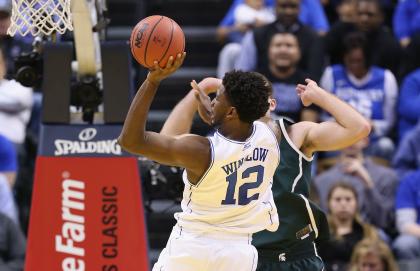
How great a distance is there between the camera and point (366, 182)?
9070 millimetres

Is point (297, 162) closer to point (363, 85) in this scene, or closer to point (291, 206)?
point (291, 206)

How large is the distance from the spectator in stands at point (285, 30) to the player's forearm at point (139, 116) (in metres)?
4.76

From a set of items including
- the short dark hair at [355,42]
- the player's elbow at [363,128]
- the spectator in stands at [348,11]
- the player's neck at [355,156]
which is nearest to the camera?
the player's elbow at [363,128]

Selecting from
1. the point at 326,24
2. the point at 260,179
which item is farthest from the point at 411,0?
the point at 260,179

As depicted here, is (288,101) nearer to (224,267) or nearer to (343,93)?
(343,93)

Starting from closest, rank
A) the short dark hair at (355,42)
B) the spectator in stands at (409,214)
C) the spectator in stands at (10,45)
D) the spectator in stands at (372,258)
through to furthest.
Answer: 1. the spectator in stands at (372,258)
2. the spectator in stands at (409,214)
3. the short dark hair at (355,42)
4. the spectator in stands at (10,45)

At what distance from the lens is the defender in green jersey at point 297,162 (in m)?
5.75

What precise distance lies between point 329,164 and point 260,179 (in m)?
4.19

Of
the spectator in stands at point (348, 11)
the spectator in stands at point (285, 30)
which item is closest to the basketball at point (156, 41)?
the spectator in stands at point (285, 30)

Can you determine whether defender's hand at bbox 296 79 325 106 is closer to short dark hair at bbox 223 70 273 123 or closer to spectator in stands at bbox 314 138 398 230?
short dark hair at bbox 223 70 273 123

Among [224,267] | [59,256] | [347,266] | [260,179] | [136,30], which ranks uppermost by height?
[136,30]

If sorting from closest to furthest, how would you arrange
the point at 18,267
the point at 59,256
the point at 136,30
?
1. the point at 136,30
2. the point at 59,256
3. the point at 18,267

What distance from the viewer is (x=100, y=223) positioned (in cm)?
686

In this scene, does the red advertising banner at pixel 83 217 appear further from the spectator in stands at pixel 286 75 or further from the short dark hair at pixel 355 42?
the short dark hair at pixel 355 42
